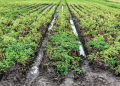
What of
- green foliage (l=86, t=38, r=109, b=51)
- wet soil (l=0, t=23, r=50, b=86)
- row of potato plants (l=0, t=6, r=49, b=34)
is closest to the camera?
wet soil (l=0, t=23, r=50, b=86)

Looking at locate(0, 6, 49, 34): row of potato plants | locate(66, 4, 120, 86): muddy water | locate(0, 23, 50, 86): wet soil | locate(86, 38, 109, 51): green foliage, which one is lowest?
locate(66, 4, 120, 86): muddy water

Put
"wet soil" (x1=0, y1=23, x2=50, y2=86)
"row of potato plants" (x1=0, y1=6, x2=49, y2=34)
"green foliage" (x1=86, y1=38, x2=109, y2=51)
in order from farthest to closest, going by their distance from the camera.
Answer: "row of potato plants" (x1=0, y1=6, x2=49, y2=34)
"green foliage" (x1=86, y1=38, x2=109, y2=51)
"wet soil" (x1=0, y1=23, x2=50, y2=86)

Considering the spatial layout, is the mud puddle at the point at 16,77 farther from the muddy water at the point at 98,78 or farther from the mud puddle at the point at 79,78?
the muddy water at the point at 98,78

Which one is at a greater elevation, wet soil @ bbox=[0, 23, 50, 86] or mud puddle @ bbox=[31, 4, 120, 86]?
wet soil @ bbox=[0, 23, 50, 86]

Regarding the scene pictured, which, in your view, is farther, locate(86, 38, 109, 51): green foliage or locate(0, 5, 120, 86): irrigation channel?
locate(86, 38, 109, 51): green foliage

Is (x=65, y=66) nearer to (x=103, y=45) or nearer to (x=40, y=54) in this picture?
(x=40, y=54)

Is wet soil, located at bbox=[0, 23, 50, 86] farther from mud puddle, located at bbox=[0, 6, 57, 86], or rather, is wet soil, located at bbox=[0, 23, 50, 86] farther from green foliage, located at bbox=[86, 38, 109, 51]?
green foliage, located at bbox=[86, 38, 109, 51]

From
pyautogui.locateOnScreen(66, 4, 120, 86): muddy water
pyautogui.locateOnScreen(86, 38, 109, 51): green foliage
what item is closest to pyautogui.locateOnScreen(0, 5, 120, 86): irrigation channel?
pyautogui.locateOnScreen(66, 4, 120, 86): muddy water

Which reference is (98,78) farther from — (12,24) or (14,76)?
(12,24)

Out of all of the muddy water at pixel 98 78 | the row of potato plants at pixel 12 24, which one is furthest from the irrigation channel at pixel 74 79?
the row of potato plants at pixel 12 24

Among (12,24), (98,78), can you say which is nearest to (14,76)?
(98,78)

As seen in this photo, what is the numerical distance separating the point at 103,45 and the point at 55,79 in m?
3.07

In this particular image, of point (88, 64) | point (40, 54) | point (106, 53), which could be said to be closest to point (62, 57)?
point (88, 64)

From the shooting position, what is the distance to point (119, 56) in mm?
4367
